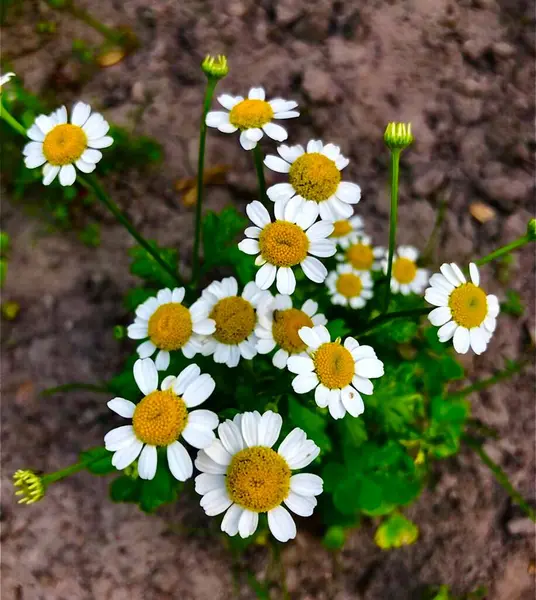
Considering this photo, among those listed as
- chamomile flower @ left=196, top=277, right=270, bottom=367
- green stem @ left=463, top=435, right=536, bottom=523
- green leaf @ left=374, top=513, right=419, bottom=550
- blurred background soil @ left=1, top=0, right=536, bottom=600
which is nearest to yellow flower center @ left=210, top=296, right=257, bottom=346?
chamomile flower @ left=196, top=277, right=270, bottom=367

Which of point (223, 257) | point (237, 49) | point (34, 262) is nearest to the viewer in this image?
point (223, 257)

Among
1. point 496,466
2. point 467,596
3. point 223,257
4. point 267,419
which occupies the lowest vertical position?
point 467,596

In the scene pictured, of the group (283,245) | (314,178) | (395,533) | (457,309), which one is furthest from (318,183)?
(395,533)

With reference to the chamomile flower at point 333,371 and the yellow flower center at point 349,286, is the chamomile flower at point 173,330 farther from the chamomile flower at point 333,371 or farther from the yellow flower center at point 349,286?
the yellow flower center at point 349,286

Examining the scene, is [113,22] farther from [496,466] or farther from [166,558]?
[496,466]

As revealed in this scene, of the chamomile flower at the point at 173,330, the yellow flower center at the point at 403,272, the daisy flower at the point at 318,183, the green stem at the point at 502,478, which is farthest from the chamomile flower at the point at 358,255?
the green stem at the point at 502,478

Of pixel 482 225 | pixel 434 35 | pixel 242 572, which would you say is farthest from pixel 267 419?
pixel 434 35

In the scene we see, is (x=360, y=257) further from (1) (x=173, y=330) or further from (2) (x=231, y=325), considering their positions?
(1) (x=173, y=330)
